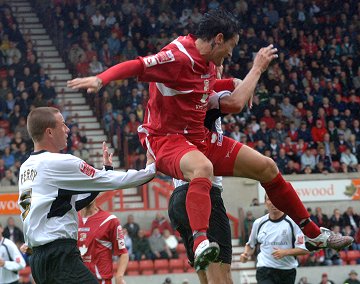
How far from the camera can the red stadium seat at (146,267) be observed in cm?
1969

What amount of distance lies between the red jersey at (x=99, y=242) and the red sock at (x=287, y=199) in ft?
9.00

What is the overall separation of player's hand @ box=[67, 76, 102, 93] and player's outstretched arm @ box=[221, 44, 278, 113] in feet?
5.07

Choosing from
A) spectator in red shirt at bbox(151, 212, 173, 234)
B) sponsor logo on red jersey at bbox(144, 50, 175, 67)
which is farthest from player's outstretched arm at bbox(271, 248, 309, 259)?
spectator in red shirt at bbox(151, 212, 173, 234)

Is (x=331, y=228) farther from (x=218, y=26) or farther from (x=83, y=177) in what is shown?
(x=83, y=177)

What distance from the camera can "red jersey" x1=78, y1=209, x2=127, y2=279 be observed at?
10625mm

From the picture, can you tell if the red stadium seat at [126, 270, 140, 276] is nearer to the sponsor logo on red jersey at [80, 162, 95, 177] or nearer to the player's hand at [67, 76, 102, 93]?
the sponsor logo on red jersey at [80, 162, 95, 177]

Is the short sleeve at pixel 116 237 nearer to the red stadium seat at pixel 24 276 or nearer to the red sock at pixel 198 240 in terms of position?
the red sock at pixel 198 240

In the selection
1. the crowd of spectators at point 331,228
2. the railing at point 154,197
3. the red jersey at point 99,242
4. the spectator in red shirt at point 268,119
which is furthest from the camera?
the spectator in red shirt at point 268,119

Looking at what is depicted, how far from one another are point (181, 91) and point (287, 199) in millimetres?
1474

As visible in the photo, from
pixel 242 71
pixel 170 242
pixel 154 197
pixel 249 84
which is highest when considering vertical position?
pixel 242 71

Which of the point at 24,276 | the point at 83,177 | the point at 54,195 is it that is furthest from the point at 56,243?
the point at 24,276

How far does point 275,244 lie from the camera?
1243cm

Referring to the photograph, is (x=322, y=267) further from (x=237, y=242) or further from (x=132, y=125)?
(x=132, y=125)

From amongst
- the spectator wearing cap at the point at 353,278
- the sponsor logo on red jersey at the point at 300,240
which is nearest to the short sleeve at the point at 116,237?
the sponsor logo on red jersey at the point at 300,240
